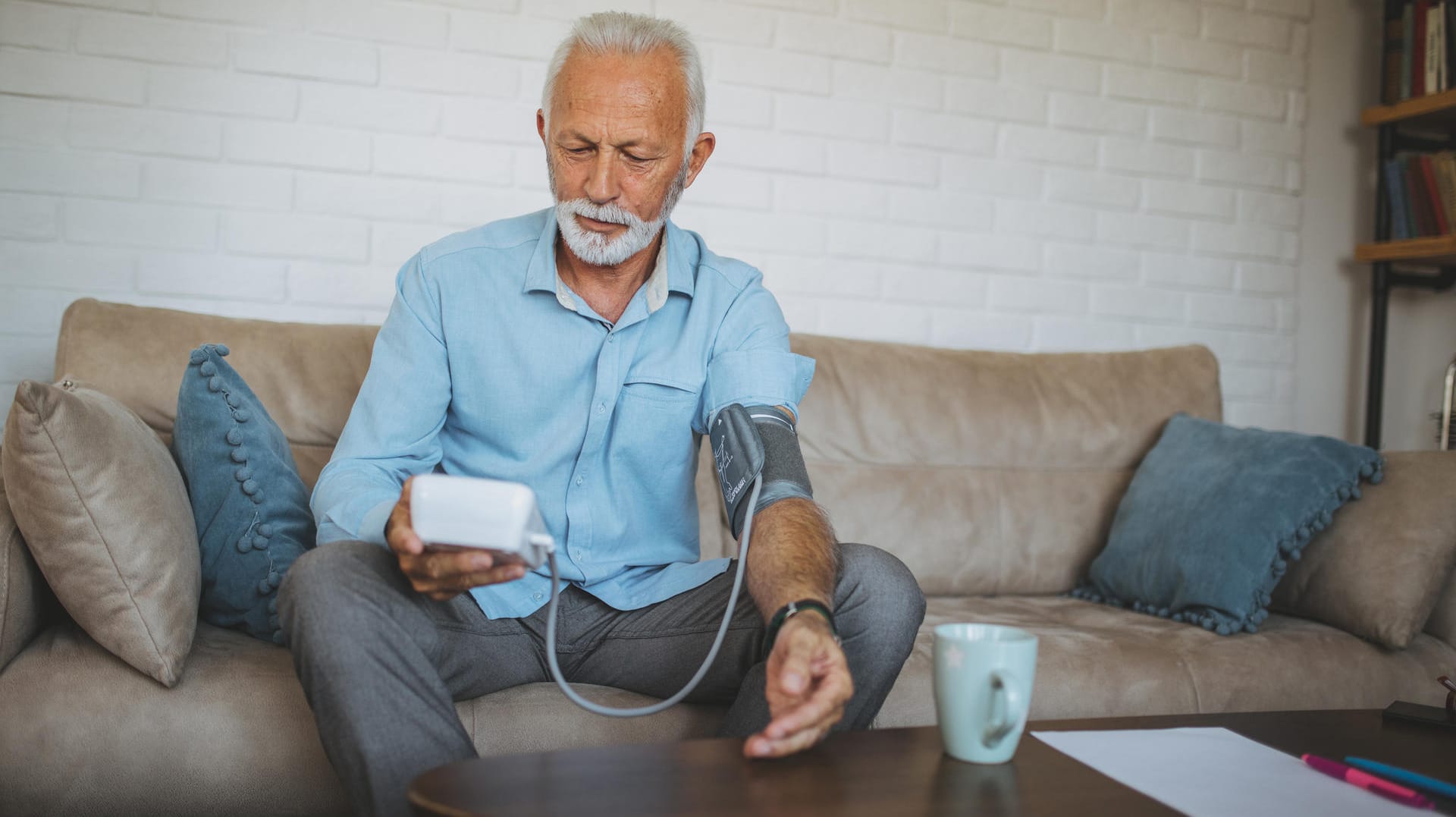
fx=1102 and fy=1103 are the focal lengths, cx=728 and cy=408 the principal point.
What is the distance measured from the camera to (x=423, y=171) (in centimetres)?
216

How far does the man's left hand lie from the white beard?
62 centimetres

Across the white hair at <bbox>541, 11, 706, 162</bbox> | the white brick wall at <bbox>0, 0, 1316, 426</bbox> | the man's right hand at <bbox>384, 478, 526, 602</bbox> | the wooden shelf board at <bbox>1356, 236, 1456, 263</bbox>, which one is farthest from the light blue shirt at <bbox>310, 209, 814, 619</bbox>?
the wooden shelf board at <bbox>1356, 236, 1456, 263</bbox>

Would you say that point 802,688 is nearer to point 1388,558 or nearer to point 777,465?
point 777,465

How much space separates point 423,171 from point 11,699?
1.25 m

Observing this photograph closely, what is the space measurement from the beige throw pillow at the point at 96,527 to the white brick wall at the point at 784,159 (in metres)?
0.87

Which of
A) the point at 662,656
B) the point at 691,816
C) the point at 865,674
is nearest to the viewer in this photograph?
the point at 691,816

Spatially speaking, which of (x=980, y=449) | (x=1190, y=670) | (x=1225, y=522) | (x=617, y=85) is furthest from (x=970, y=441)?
(x=617, y=85)

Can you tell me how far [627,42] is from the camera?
145 cm

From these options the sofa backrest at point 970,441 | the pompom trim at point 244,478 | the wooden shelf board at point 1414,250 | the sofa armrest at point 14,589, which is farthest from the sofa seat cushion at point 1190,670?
the wooden shelf board at point 1414,250

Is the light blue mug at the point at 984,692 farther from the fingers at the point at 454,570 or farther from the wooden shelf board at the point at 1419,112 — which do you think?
the wooden shelf board at the point at 1419,112

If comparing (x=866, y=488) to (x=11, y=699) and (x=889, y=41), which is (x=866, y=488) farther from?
(x=11, y=699)

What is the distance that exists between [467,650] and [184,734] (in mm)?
325

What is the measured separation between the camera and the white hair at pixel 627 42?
57.0 inches

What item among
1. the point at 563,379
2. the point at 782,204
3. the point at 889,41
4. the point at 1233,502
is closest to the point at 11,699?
the point at 563,379
